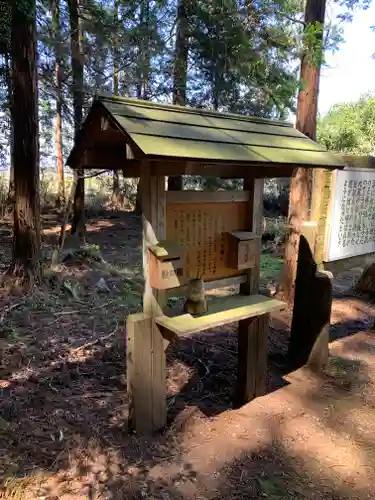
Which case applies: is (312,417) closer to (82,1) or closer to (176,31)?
(176,31)

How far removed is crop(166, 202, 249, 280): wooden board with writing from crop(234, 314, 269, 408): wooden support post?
0.46 m

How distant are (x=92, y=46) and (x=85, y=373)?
7329mm

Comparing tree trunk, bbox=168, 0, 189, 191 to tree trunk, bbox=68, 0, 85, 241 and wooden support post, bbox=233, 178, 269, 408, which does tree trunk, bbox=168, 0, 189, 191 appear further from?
wooden support post, bbox=233, 178, 269, 408

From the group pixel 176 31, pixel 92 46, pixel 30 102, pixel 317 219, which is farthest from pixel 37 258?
pixel 176 31

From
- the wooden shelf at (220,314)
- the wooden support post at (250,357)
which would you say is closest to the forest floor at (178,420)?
the wooden support post at (250,357)

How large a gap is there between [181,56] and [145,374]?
7.99m

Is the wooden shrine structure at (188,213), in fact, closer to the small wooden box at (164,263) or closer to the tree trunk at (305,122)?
the small wooden box at (164,263)

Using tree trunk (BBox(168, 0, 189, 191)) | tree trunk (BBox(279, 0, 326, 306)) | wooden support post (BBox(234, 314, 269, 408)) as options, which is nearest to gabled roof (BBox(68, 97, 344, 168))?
wooden support post (BBox(234, 314, 269, 408))

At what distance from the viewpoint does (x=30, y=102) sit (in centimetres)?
496

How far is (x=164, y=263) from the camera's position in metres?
2.37

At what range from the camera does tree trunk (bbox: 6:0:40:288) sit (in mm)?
4844

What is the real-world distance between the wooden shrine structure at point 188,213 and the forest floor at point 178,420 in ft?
1.00

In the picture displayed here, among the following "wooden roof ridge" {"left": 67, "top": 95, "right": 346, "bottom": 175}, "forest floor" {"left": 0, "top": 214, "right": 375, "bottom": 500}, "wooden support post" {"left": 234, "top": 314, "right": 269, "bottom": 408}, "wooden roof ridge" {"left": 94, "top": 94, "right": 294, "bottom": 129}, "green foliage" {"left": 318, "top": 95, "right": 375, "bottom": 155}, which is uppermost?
"green foliage" {"left": 318, "top": 95, "right": 375, "bottom": 155}

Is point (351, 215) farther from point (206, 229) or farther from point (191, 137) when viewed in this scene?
point (191, 137)
